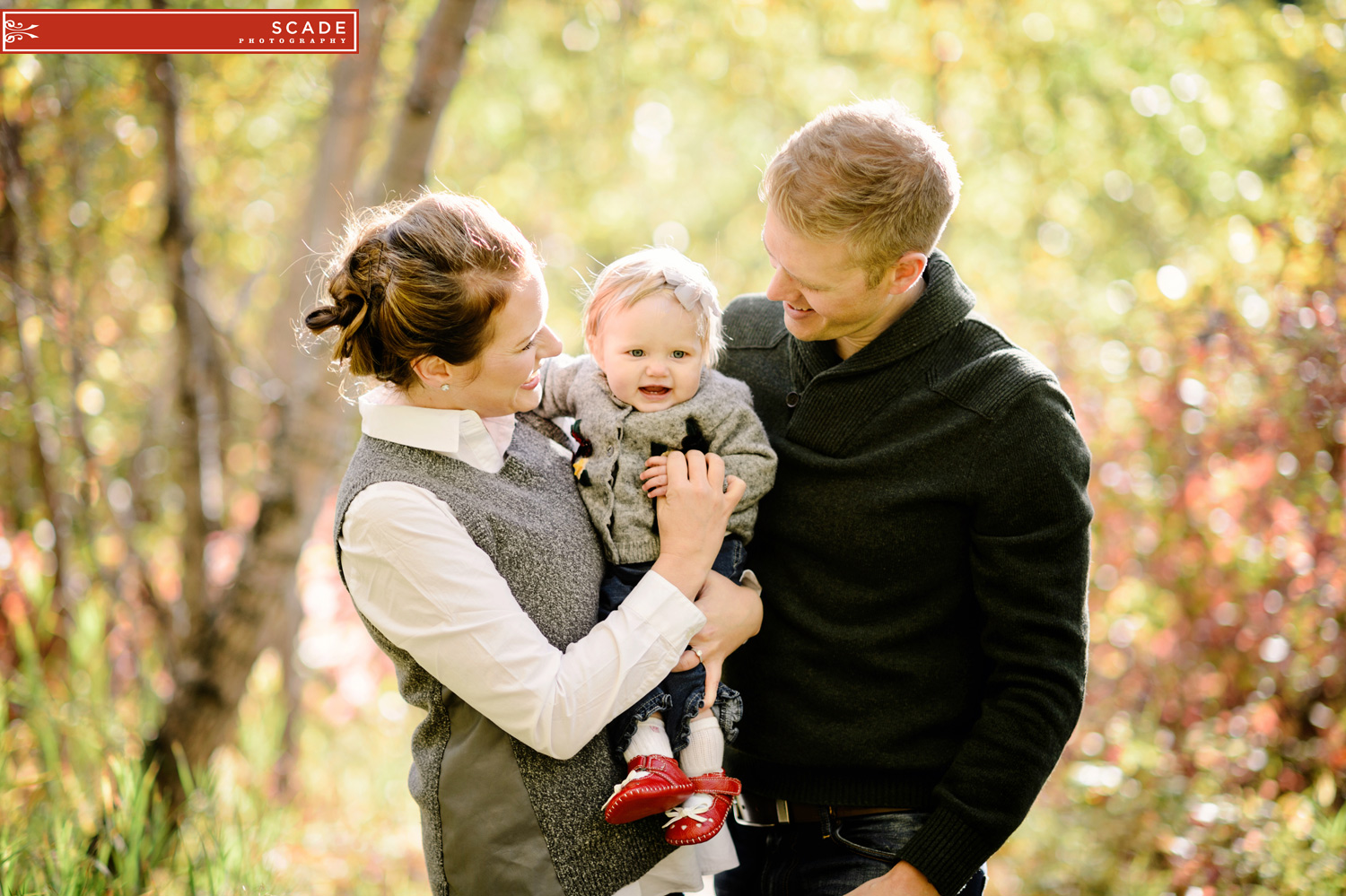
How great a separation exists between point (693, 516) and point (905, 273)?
63 centimetres

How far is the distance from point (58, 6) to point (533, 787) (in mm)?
3107

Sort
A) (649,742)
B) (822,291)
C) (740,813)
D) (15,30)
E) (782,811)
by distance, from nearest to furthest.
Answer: (649,742), (822,291), (782,811), (740,813), (15,30)

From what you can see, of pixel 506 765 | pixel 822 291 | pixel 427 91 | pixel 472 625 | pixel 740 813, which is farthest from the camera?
pixel 427 91

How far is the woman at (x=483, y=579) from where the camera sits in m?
1.54

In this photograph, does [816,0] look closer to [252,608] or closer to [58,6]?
[58,6]

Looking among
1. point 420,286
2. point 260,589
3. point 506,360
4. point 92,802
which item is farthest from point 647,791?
point 92,802

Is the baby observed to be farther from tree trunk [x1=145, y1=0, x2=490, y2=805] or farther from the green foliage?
tree trunk [x1=145, y1=0, x2=490, y2=805]

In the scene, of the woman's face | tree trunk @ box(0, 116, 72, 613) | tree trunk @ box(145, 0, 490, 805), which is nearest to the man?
the woman's face

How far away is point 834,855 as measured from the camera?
188 centimetres

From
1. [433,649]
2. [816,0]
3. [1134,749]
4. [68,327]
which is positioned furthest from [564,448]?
[816,0]

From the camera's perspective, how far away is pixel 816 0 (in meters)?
6.29

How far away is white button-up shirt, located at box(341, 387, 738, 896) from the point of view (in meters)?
1.52

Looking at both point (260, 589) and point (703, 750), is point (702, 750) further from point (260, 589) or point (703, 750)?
point (260, 589)

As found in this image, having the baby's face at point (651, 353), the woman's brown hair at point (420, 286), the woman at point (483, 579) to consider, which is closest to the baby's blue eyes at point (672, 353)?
the baby's face at point (651, 353)
